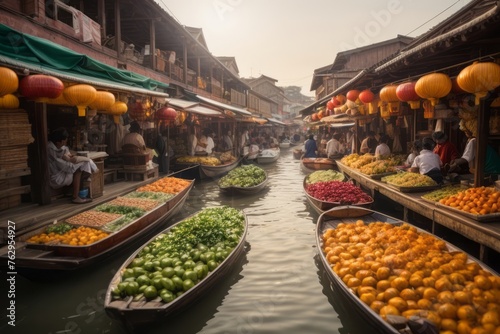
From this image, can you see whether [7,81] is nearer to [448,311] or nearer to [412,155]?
[448,311]

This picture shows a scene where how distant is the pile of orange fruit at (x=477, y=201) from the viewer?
5003mm

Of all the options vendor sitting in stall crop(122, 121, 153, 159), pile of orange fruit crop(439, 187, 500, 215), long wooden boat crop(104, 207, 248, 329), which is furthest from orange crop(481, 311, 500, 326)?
vendor sitting in stall crop(122, 121, 153, 159)

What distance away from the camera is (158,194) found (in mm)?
8789

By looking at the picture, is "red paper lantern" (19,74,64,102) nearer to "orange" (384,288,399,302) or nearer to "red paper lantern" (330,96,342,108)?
"orange" (384,288,399,302)

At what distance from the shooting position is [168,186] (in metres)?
9.78

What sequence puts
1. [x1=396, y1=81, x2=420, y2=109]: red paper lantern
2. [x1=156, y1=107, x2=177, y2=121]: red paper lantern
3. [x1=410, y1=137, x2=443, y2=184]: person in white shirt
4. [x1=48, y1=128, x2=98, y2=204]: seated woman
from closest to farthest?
[x1=396, y1=81, x2=420, y2=109]: red paper lantern
[x1=48, y1=128, x2=98, y2=204]: seated woman
[x1=410, y1=137, x2=443, y2=184]: person in white shirt
[x1=156, y1=107, x2=177, y2=121]: red paper lantern

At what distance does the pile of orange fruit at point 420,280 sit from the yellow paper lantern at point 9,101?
650cm

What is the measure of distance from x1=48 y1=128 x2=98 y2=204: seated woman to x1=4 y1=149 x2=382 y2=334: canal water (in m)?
2.14

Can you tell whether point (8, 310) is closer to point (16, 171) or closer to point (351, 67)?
point (16, 171)

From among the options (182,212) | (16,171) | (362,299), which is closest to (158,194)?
(182,212)

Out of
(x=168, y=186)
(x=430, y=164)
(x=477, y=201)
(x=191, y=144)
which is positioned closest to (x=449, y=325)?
(x=477, y=201)

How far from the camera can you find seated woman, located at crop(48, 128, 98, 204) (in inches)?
285

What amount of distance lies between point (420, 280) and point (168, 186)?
7613 mm

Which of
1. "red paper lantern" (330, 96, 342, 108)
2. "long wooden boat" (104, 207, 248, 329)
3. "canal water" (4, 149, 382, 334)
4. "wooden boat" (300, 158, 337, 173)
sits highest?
"red paper lantern" (330, 96, 342, 108)
